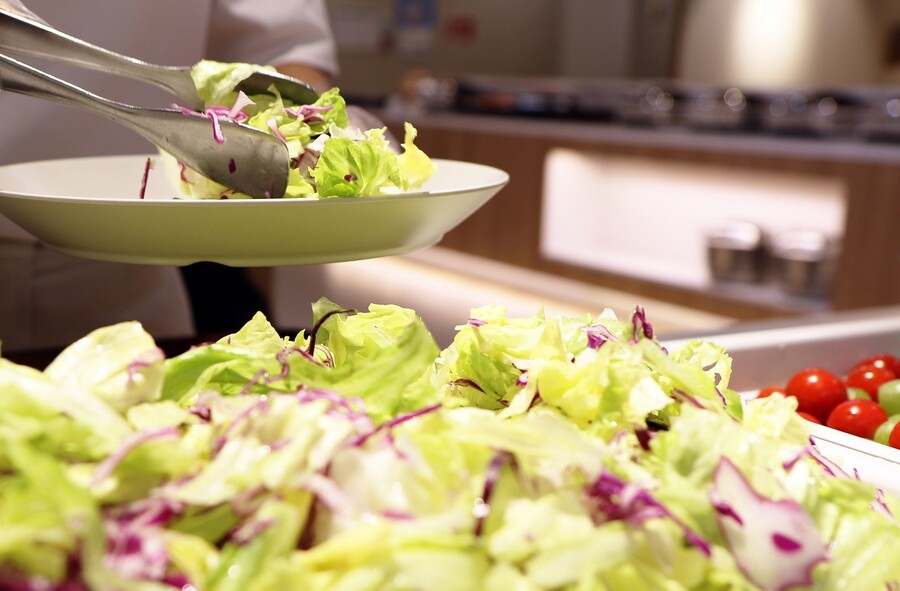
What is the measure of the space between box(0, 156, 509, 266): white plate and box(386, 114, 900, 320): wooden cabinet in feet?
9.05

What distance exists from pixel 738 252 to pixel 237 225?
3.18 m

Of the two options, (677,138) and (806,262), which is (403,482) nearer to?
(806,262)

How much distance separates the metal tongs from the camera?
2.16 feet

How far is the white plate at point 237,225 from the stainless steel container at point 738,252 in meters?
3.02

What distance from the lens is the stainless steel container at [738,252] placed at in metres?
3.59

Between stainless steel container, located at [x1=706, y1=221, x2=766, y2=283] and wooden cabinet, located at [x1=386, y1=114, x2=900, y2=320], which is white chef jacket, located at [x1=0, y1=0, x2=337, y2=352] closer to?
wooden cabinet, located at [x1=386, y1=114, x2=900, y2=320]

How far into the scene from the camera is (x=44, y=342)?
1.45 metres

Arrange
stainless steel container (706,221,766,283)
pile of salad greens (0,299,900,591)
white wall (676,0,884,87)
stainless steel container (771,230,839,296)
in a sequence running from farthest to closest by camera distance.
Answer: white wall (676,0,884,87)
stainless steel container (706,221,766,283)
stainless steel container (771,230,839,296)
pile of salad greens (0,299,900,591)

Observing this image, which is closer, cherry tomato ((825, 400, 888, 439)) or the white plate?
the white plate

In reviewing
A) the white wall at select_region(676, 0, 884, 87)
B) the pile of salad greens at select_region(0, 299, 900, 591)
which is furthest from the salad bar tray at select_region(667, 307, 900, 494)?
the white wall at select_region(676, 0, 884, 87)

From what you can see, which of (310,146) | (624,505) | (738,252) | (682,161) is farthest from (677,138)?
(624,505)

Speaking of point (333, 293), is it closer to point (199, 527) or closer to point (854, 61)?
point (199, 527)

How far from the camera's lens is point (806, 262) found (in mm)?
3391

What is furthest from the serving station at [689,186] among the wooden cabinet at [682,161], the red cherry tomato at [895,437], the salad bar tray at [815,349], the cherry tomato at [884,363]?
the red cherry tomato at [895,437]
